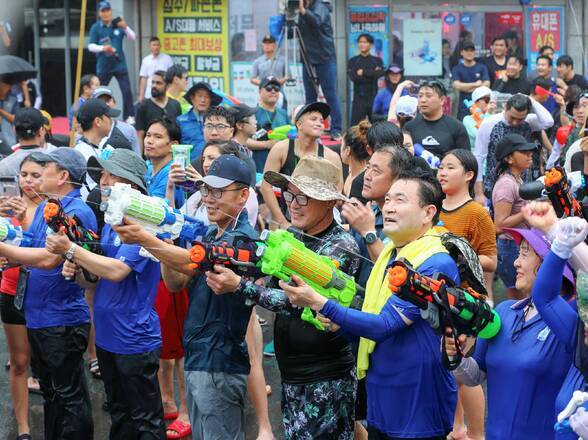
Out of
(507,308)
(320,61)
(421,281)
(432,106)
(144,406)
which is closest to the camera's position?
(421,281)

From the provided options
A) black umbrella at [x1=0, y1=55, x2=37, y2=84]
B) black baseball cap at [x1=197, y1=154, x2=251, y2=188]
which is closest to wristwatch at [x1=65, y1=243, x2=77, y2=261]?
black baseball cap at [x1=197, y1=154, x2=251, y2=188]

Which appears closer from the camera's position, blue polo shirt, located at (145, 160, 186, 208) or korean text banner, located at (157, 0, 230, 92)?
blue polo shirt, located at (145, 160, 186, 208)

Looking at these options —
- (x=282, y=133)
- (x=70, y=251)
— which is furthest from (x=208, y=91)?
(x=70, y=251)

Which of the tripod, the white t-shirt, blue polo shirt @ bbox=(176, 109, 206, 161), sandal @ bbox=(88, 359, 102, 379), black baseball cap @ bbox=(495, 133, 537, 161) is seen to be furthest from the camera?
the white t-shirt

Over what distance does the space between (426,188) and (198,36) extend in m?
13.1

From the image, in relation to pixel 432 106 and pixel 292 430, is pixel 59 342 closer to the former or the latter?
pixel 292 430

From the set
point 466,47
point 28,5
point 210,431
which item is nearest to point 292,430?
point 210,431

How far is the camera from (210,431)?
5.05 meters

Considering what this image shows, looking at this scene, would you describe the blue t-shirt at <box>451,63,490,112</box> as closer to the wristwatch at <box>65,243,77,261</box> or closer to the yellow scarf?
the wristwatch at <box>65,243,77,261</box>

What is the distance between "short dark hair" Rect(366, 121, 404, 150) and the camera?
638 cm

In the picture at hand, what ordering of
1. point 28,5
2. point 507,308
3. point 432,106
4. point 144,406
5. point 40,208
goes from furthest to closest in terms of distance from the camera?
point 28,5 < point 432,106 < point 40,208 < point 144,406 < point 507,308

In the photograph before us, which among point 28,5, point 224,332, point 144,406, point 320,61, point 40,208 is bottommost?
point 144,406

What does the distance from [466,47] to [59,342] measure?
32.7ft

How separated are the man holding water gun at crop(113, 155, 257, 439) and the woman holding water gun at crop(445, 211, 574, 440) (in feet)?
4.60
